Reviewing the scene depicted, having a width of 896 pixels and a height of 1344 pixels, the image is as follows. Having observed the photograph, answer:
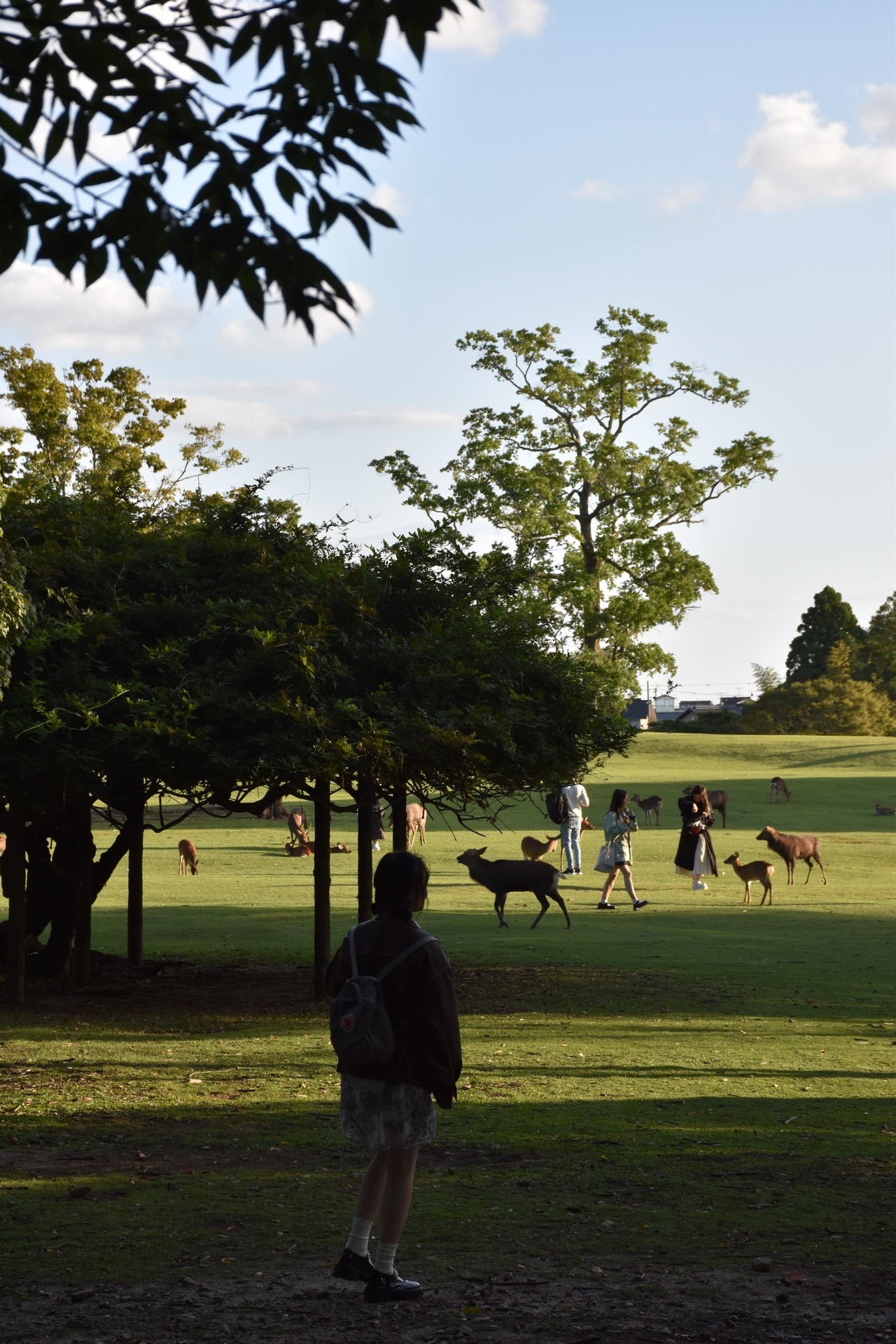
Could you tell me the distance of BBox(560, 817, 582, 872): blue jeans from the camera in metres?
27.6

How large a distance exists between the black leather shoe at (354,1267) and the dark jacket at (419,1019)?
73 centimetres

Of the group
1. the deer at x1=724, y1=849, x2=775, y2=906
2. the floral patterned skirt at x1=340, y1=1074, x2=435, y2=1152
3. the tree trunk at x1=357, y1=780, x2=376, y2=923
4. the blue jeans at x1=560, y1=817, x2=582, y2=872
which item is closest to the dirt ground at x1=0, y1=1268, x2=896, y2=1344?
the floral patterned skirt at x1=340, y1=1074, x2=435, y2=1152

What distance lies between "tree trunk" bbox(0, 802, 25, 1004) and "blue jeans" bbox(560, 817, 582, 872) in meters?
14.6

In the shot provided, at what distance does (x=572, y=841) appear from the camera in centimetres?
2817

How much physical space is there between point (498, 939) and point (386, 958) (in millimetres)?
13626

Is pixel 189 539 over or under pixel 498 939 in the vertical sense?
over

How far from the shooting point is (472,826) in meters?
40.7

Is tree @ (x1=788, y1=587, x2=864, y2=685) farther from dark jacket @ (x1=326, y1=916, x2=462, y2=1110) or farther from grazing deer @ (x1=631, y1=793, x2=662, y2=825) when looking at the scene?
dark jacket @ (x1=326, y1=916, x2=462, y2=1110)

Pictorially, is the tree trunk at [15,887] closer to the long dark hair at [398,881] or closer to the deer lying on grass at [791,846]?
the long dark hair at [398,881]

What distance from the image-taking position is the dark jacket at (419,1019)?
5.62 metres

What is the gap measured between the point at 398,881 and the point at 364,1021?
0.56 metres

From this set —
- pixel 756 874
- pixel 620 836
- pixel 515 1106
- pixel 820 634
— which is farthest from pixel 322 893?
pixel 820 634

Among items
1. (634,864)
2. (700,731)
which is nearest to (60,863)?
(634,864)

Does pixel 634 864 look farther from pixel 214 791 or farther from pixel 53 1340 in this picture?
pixel 53 1340
